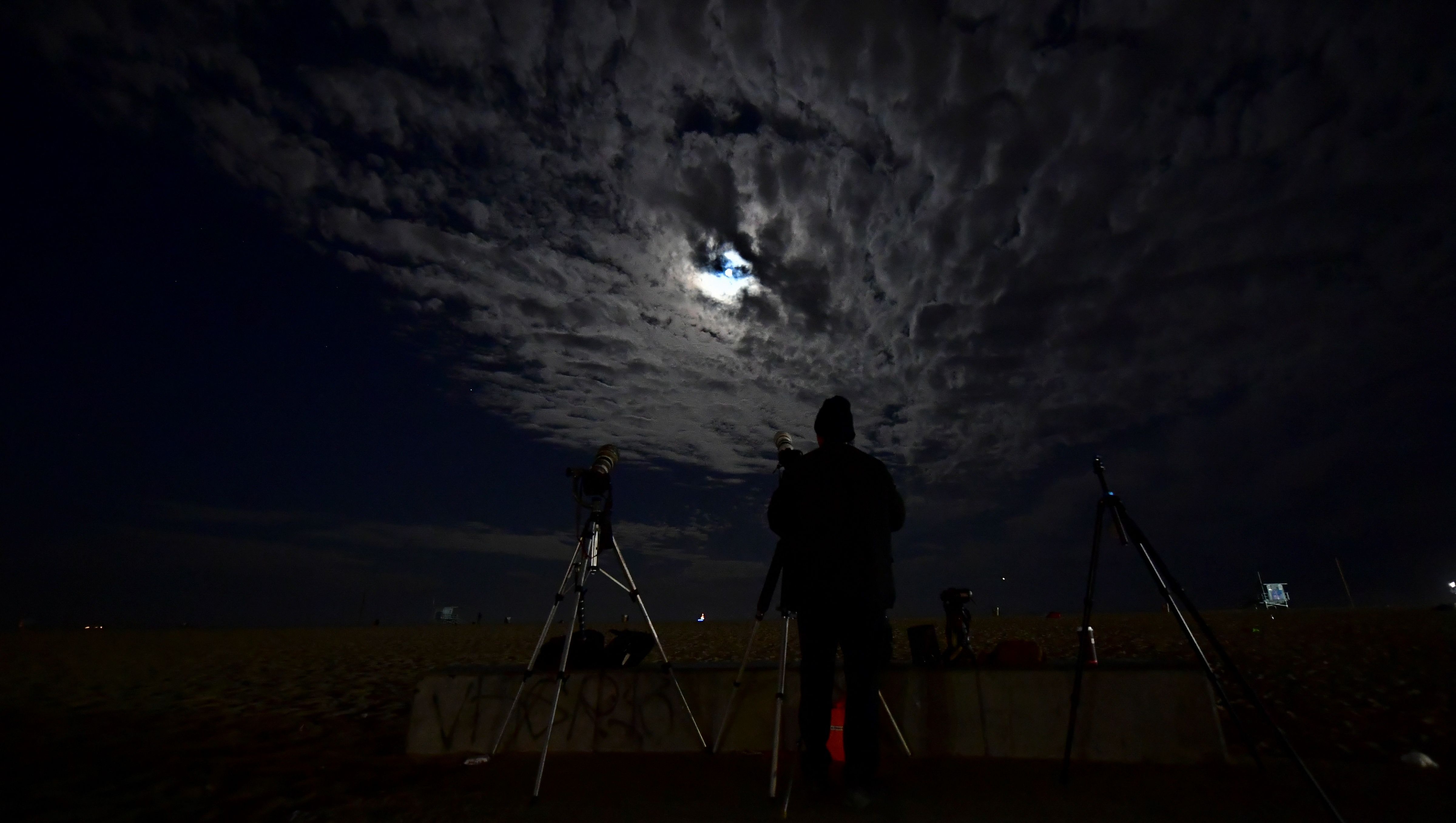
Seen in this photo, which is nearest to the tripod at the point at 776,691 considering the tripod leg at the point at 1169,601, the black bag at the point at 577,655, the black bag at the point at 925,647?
the black bag at the point at 925,647

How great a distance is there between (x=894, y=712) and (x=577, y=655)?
292cm

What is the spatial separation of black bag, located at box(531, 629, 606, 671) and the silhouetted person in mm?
2259

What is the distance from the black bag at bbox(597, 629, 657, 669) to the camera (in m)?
5.43

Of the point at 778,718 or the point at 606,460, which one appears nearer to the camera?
the point at 778,718

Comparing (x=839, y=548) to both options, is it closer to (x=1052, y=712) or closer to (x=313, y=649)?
(x=1052, y=712)

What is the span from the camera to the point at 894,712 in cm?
467

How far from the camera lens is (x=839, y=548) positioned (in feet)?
12.7

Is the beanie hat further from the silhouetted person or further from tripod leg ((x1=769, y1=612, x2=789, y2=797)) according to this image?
tripod leg ((x1=769, y1=612, x2=789, y2=797))

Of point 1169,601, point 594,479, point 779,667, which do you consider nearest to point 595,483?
point 594,479

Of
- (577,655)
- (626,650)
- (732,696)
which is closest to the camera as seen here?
(732,696)

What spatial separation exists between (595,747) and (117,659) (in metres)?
21.4

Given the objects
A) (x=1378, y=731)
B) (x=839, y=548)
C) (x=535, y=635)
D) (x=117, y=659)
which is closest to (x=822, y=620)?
(x=839, y=548)

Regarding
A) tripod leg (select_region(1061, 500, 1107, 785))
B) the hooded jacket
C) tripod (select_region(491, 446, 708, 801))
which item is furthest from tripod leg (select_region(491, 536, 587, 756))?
tripod leg (select_region(1061, 500, 1107, 785))

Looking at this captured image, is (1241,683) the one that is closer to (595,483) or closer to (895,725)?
(895,725)
